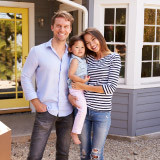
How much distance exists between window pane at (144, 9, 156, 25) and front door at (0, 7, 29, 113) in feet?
7.98

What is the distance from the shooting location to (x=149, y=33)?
4812 mm

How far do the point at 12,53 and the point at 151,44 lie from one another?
9.22 feet

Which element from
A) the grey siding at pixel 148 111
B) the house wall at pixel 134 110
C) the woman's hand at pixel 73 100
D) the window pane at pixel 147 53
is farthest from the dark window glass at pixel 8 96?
the woman's hand at pixel 73 100

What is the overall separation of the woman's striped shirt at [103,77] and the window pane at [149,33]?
2.55 metres

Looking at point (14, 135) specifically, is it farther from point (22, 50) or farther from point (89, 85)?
point (89, 85)

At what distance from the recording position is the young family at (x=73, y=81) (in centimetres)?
238

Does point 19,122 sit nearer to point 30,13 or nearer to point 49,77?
point 30,13

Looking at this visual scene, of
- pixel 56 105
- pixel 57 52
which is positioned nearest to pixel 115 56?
pixel 57 52

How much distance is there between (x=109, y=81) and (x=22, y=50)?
12.7 feet

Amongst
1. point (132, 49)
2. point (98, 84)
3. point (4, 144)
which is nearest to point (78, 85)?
point (98, 84)

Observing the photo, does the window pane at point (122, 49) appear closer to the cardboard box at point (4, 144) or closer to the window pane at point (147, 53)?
the window pane at point (147, 53)

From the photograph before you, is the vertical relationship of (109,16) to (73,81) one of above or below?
above

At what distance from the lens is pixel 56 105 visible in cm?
247

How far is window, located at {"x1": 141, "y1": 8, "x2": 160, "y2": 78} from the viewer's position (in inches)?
187
